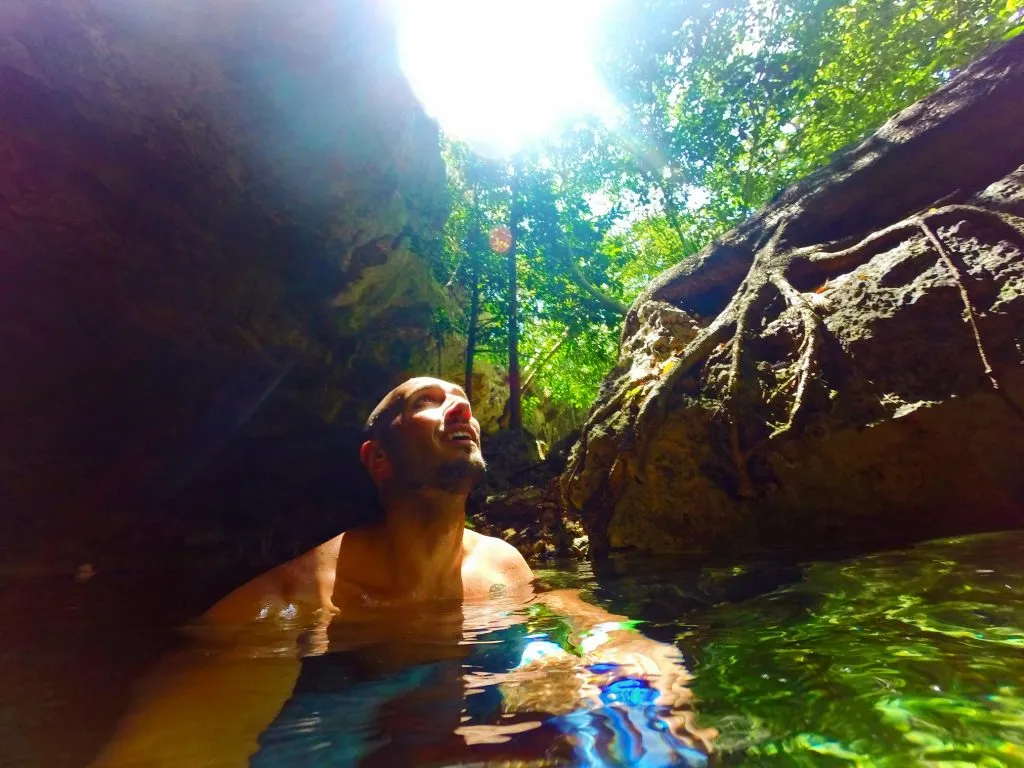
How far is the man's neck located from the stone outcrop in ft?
4.46

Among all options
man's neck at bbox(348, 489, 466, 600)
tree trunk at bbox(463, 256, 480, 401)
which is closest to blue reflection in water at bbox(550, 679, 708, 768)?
man's neck at bbox(348, 489, 466, 600)

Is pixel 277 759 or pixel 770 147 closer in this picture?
pixel 277 759

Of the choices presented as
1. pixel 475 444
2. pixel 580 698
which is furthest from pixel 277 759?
pixel 475 444

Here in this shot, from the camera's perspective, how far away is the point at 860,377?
3086 millimetres

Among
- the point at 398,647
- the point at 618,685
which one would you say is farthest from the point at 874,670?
the point at 398,647

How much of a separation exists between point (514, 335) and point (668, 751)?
8.64m

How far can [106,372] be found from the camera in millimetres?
6414

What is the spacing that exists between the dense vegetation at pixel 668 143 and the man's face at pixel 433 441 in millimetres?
5752

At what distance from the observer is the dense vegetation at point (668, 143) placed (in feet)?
30.4

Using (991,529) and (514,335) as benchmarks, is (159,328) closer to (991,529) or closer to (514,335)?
(514,335)

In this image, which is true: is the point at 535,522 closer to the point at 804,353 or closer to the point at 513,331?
the point at 804,353

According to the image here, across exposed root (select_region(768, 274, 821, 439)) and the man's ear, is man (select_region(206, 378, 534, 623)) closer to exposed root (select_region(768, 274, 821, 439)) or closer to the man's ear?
the man's ear

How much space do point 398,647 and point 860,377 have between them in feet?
9.05

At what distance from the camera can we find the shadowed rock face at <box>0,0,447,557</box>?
4.23 m
